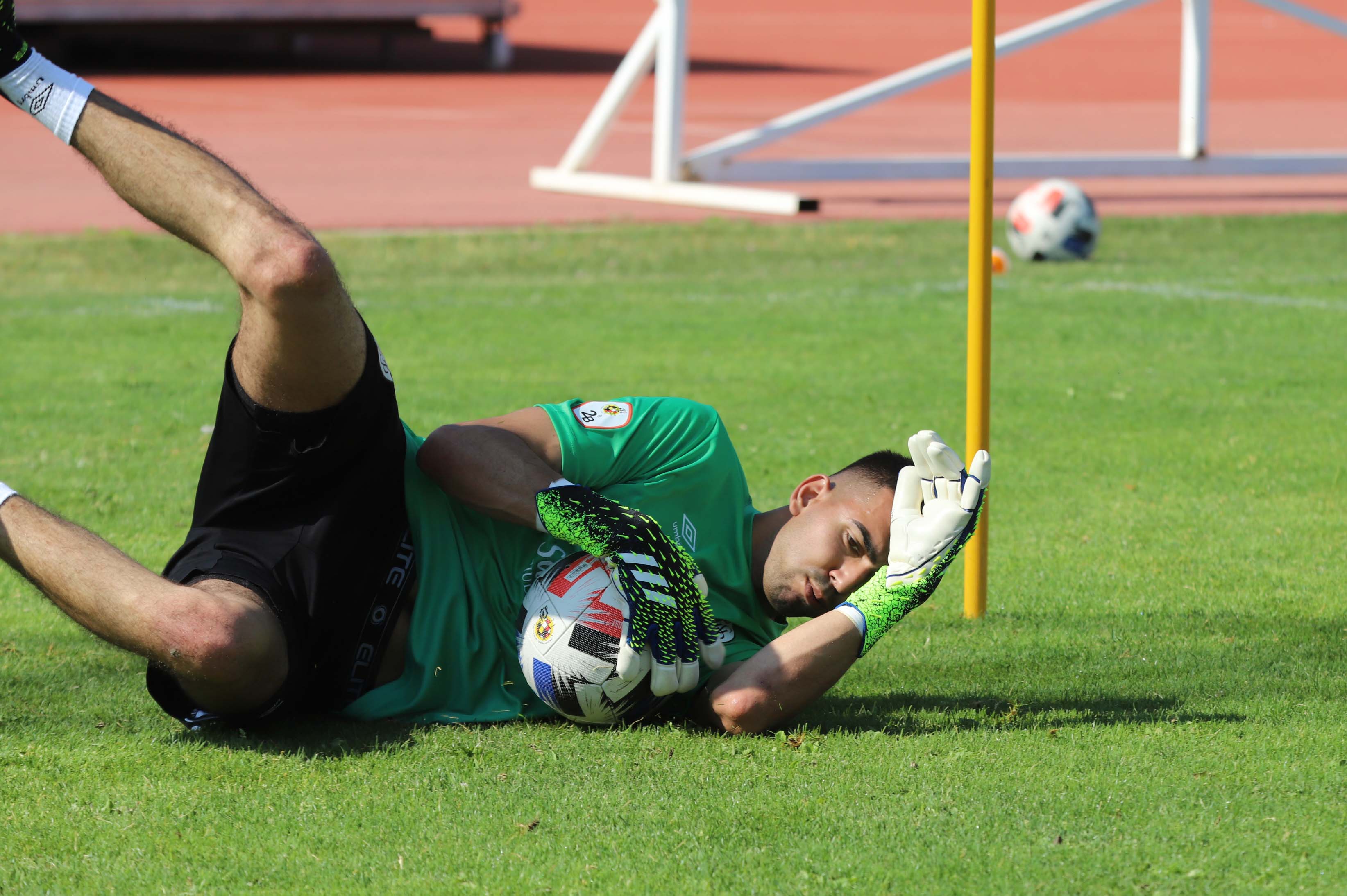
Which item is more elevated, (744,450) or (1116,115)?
(1116,115)

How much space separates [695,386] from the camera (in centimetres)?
773

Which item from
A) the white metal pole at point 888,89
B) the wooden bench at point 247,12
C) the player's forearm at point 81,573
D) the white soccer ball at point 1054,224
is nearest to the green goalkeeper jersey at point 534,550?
the player's forearm at point 81,573

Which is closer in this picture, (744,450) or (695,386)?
(744,450)

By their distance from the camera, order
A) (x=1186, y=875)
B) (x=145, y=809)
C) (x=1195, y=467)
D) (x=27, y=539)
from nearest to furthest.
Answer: (x=1186, y=875), (x=145, y=809), (x=27, y=539), (x=1195, y=467)

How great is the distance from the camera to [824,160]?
14.7m

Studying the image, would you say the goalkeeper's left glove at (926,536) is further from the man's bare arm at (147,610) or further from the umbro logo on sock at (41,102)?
the umbro logo on sock at (41,102)

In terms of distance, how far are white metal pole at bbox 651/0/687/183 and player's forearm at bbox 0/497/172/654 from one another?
10.8 meters

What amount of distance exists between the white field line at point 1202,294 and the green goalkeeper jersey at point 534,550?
6.83 meters

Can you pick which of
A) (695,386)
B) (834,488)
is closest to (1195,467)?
(695,386)

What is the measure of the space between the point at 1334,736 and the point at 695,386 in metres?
4.56

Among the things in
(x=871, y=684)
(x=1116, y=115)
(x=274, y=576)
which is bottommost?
(x=871, y=684)

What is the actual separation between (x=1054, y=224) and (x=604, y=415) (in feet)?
27.5

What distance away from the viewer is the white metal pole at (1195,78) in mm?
14617

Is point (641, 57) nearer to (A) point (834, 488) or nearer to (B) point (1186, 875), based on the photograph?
(A) point (834, 488)
